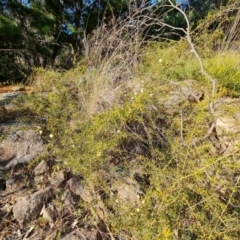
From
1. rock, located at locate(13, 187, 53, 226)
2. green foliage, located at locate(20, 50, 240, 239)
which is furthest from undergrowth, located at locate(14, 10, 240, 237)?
rock, located at locate(13, 187, 53, 226)

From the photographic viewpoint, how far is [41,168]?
1.20 metres

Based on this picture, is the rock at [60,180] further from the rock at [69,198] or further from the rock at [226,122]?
the rock at [226,122]

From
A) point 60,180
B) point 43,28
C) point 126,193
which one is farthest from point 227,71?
point 43,28

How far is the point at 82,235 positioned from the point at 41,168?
43 centimetres

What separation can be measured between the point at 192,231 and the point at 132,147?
51 centimetres

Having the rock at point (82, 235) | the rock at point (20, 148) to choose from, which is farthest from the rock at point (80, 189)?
the rock at point (20, 148)

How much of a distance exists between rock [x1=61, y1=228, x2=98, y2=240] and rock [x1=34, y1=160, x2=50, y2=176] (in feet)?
1.27

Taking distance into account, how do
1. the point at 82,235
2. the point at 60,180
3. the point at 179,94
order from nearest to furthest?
the point at 82,235 < the point at 60,180 < the point at 179,94

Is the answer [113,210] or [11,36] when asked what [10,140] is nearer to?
[113,210]

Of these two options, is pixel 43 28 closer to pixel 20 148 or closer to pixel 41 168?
pixel 20 148

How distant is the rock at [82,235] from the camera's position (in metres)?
0.89

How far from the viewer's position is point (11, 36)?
3.16 m

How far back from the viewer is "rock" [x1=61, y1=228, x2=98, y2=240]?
0.89 m

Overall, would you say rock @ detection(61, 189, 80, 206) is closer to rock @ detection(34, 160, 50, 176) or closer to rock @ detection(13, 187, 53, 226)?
rock @ detection(13, 187, 53, 226)
